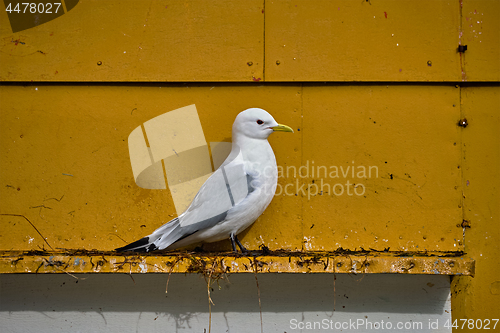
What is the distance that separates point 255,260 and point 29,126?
4.82 feet

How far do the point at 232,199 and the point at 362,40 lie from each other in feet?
3.78

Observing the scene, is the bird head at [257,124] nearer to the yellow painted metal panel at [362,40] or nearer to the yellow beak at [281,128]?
the yellow beak at [281,128]

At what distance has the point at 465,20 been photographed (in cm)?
223

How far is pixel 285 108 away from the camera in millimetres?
2213

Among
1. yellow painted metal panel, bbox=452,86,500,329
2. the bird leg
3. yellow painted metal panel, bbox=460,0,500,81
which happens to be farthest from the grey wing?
yellow painted metal panel, bbox=460,0,500,81

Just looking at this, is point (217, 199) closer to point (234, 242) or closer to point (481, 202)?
point (234, 242)

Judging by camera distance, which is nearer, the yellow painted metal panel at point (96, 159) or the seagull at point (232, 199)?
the seagull at point (232, 199)

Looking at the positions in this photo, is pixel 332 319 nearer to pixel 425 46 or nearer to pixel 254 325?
pixel 254 325

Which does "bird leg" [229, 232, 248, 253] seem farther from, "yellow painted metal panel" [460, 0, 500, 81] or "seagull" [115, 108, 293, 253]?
"yellow painted metal panel" [460, 0, 500, 81]

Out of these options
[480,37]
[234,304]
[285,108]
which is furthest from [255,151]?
[480,37]

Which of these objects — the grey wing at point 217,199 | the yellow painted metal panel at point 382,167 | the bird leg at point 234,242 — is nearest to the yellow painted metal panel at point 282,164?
the yellow painted metal panel at point 382,167

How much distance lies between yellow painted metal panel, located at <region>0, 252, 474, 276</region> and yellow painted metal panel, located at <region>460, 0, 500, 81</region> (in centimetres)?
107

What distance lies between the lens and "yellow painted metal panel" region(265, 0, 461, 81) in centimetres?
222

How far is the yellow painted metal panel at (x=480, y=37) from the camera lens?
2199 millimetres
